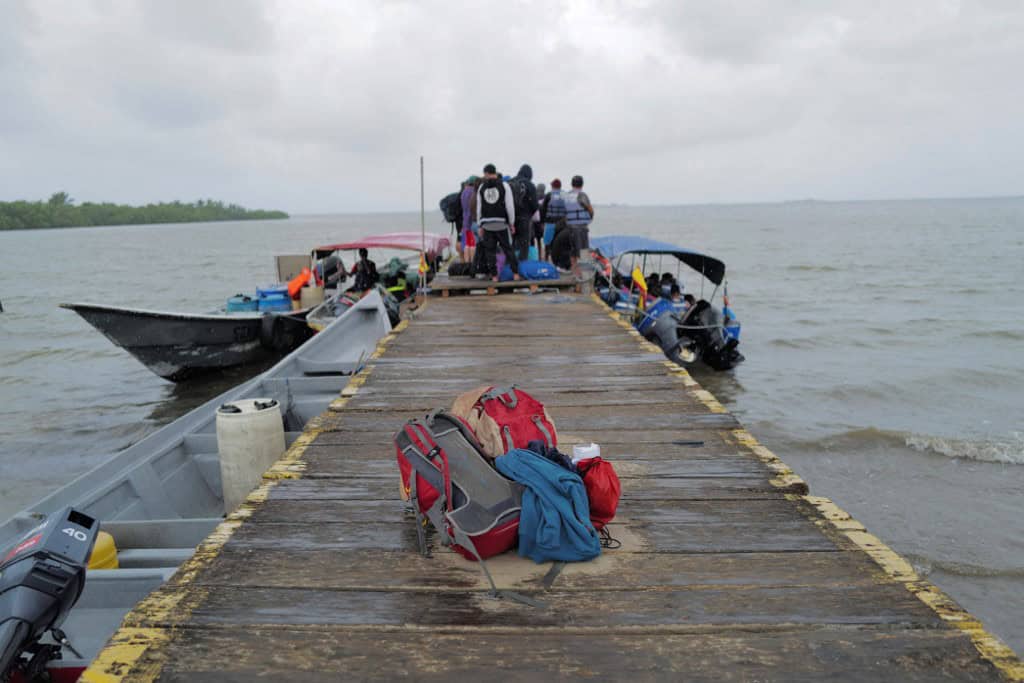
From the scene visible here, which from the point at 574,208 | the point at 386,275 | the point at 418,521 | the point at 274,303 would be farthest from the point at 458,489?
the point at 386,275

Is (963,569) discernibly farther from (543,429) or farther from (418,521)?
(418,521)

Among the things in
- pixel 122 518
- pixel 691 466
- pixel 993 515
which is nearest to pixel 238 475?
pixel 122 518

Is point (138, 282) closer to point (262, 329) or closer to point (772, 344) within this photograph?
point (262, 329)

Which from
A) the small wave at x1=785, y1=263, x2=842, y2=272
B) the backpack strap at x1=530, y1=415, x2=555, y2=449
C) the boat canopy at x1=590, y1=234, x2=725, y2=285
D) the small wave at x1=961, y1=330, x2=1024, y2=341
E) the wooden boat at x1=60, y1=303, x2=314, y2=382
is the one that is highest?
the boat canopy at x1=590, y1=234, x2=725, y2=285

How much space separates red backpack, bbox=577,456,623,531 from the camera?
2.98 metres

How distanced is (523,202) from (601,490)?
9.87 metres

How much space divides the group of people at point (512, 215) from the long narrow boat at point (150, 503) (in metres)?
4.41

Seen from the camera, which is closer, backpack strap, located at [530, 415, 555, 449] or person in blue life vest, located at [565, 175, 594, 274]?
backpack strap, located at [530, 415, 555, 449]

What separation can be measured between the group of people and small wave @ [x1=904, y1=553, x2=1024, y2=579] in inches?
297

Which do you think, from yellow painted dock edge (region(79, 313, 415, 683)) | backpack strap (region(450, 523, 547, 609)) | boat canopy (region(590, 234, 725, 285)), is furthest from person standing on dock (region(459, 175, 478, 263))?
backpack strap (region(450, 523, 547, 609))

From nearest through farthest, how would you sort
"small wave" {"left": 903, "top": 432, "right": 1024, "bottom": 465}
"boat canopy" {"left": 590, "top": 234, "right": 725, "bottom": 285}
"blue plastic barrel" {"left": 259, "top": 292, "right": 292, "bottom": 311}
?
"small wave" {"left": 903, "top": 432, "right": 1024, "bottom": 465}
"boat canopy" {"left": 590, "top": 234, "right": 725, "bottom": 285}
"blue plastic barrel" {"left": 259, "top": 292, "right": 292, "bottom": 311}

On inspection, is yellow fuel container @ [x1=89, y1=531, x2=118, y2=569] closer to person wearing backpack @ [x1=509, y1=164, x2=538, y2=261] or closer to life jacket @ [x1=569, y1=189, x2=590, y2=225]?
person wearing backpack @ [x1=509, y1=164, x2=538, y2=261]

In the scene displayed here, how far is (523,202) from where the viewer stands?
12.2 meters

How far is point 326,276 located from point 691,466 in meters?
14.8
